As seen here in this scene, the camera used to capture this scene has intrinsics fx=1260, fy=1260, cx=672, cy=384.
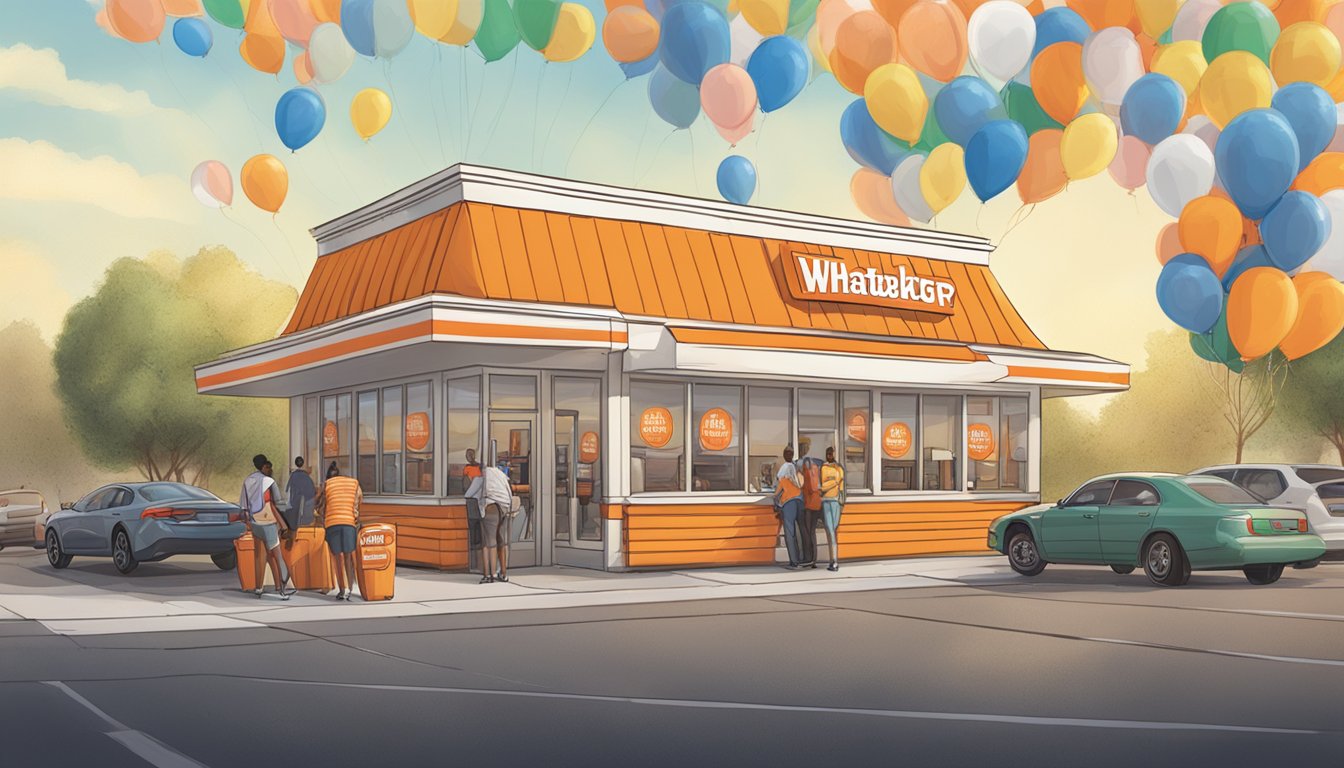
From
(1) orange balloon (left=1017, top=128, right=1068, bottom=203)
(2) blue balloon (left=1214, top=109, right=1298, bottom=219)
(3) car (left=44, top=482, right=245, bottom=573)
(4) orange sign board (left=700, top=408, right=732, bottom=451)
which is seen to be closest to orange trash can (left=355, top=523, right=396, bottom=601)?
(3) car (left=44, top=482, right=245, bottom=573)

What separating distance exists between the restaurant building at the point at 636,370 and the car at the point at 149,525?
277 centimetres

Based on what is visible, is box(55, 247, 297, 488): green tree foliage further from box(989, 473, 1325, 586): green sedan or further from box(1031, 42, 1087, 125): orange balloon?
box(989, 473, 1325, 586): green sedan

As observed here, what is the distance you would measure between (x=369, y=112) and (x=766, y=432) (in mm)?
8834

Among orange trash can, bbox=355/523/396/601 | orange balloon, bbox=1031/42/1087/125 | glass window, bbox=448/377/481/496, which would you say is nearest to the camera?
orange trash can, bbox=355/523/396/601

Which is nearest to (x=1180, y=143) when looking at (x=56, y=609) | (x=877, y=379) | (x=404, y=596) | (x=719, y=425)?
(x=877, y=379)

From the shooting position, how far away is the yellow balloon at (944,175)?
22375 mm

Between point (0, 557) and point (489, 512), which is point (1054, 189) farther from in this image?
point (0, 557)

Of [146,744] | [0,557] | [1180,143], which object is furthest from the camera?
[0,557]

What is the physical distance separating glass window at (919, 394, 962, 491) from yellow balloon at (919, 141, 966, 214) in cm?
405

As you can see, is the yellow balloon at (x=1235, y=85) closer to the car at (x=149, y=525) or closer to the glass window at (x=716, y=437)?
the glass window at (x=716, y=437)

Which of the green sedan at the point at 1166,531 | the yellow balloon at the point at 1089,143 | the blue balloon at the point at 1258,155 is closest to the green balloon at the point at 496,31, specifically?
the yellow balloon at the point at 1089,143

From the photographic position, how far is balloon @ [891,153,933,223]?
23.6 metres

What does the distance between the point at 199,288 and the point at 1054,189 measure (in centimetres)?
4469

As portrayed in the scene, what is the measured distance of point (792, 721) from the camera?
27.3ft
